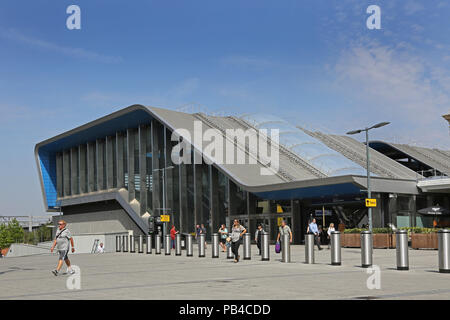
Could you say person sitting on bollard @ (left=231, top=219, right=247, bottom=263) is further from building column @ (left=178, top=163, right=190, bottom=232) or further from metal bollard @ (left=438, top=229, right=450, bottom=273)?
building column @ (left=178, top=163, right=190, bottom=232)

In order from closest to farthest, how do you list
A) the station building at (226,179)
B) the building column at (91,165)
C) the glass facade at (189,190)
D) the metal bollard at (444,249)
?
the metal bollard at (444,249) → the station building at (226,179) → the glass facade at (189,190) → the building column at (91,165)

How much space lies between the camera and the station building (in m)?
36.6

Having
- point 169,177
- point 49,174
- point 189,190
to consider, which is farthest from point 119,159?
point 49,174

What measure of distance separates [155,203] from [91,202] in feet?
41.6

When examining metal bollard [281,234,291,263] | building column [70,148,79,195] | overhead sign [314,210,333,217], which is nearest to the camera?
metal bollard [281,234,291,263]

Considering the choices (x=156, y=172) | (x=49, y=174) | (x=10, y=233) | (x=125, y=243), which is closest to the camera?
(x=125, y=243)

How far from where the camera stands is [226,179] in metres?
42.0

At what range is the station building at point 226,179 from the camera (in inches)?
1442

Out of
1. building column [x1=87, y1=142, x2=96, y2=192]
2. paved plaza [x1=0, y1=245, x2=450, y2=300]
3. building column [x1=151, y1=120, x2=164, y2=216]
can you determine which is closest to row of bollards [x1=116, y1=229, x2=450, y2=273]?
paved plaza [x1=0, y1=245, x2=450, y2=300]

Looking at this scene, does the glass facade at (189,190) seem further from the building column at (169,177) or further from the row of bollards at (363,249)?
the row of bollards at (363,249)

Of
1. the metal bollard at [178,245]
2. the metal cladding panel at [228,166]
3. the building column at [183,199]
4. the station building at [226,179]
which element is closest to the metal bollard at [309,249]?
the metal bollard at [178,245]

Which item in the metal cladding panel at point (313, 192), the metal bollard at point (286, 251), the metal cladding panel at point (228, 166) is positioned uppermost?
the metal cladding panel at point (228, 166)

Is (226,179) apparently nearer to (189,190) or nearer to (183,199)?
(189,190)

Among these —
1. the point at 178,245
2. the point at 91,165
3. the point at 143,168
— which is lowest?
the point at 178,245
